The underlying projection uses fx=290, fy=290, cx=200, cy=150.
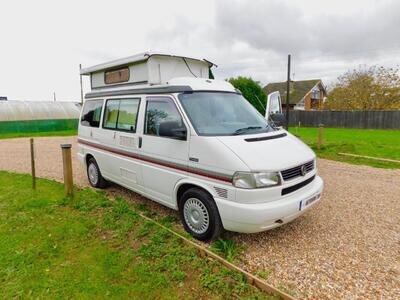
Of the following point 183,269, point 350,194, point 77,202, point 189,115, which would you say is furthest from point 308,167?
point 77,202

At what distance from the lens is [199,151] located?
3.74m

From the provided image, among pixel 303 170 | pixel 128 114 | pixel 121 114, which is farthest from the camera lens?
pixel 121 114

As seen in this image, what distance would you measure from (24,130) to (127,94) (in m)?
25.0

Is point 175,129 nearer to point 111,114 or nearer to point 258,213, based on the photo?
point 258,213

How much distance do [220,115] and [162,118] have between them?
88cm

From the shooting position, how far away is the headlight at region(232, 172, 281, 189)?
10.9 feet

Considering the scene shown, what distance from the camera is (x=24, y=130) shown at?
25719 millimetres

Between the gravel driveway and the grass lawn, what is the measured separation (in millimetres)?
539

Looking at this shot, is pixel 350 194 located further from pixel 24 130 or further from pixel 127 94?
pixel 24 130

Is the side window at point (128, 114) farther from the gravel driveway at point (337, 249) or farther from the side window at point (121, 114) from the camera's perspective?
the gravel driveway at point (337, 249)

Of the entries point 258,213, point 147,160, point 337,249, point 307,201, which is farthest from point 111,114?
point 337,249

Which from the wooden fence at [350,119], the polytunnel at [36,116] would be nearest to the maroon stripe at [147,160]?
the polytunnel at [36,116]

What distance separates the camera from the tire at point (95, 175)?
252 inches

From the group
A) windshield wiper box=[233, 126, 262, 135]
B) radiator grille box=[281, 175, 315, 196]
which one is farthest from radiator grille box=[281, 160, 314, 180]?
windshield wiper box=[233, 126, 262, 135]
